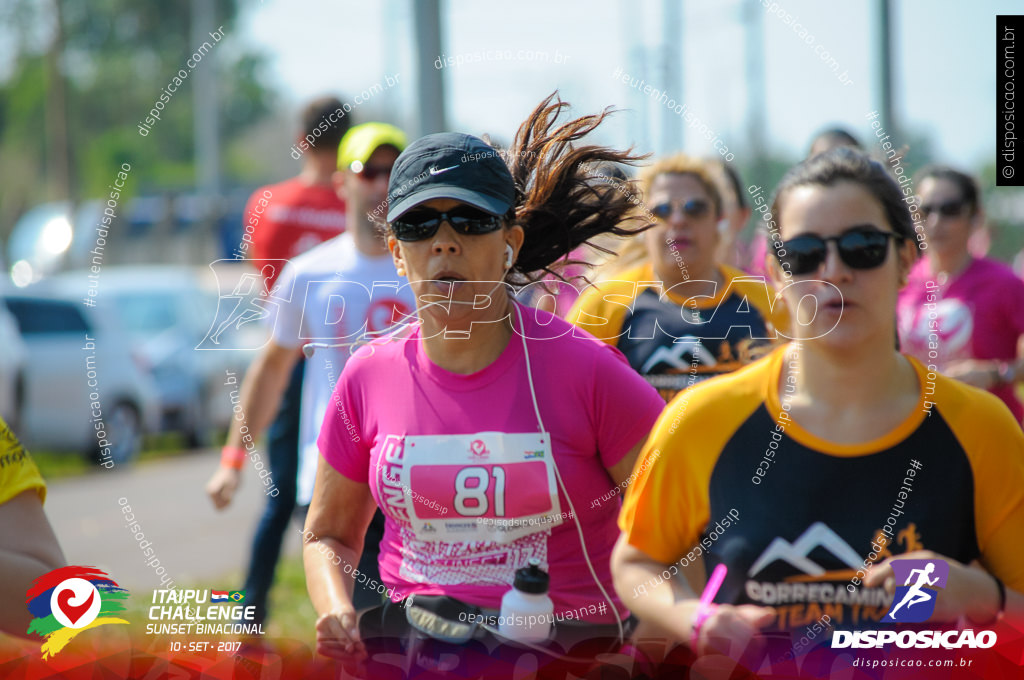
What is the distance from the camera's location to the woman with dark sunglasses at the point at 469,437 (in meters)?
2.56

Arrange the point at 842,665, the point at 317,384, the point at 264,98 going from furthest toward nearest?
the point at 264,98 < the point at 317,384 < the point at 842,665

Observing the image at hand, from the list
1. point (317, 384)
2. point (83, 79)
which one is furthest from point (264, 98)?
point (317, 384)

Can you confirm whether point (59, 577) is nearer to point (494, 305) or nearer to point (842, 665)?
point (494, 305)

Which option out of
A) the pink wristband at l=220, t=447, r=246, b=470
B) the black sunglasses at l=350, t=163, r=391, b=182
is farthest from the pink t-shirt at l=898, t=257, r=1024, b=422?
the pink wristband at l=220, t=447, r=246, b=470

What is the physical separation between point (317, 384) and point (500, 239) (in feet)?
5.53

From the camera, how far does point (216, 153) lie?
15797 mm

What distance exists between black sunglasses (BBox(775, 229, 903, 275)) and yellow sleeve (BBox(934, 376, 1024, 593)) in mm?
315

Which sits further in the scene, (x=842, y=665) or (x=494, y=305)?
(x=494, y=305)

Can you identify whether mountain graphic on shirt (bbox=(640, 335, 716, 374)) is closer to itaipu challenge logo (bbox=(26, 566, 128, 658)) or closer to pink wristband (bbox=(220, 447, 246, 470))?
pink wristband (bbox=(220, 447, 246, 470))

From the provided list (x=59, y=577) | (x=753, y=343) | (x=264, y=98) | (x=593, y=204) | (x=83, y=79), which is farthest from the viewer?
(x=83, y=79)

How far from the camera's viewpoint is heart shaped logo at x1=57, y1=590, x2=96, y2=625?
259cm

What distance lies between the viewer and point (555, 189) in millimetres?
2990

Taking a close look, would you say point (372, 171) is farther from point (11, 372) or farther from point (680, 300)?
point (11, 372)

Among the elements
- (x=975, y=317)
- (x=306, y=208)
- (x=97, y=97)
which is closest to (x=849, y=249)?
(x=975, y=317)
